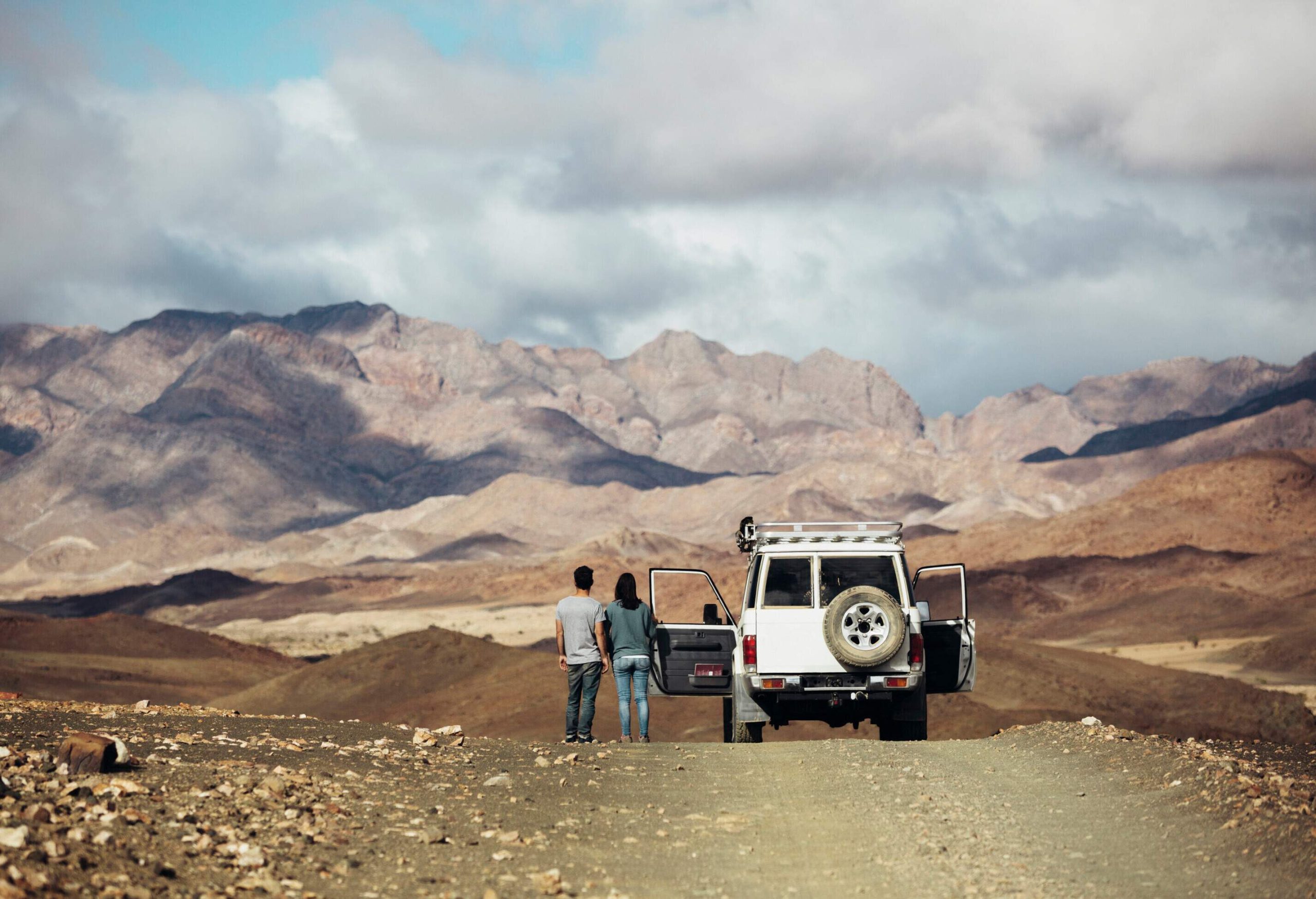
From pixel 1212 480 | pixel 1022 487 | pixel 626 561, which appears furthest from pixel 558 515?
pixel 1212 480

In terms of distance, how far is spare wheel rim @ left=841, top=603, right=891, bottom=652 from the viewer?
1341 centimetres

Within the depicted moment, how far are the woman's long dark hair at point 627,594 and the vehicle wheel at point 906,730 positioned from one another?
3.19 m

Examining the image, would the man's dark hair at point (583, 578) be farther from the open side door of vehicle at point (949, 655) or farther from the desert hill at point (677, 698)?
the desert hill at point (677, 698)

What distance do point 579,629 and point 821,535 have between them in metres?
2.62

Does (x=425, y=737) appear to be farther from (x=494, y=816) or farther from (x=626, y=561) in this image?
(x=626, y=561)

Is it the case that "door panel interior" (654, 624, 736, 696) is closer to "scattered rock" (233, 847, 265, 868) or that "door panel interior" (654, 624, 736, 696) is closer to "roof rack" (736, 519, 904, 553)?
"roof rack" (736, 519, 904, 553)

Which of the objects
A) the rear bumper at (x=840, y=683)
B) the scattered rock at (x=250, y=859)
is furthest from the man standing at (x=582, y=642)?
the scattered rock at (x=250, y=859)

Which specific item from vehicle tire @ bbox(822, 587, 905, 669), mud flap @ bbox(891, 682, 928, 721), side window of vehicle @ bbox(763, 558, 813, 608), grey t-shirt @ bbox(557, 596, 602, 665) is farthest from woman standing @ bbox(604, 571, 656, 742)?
mud flap @ bbox(891, 682, 928, 721)

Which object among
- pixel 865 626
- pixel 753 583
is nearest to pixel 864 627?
pixel 865 626

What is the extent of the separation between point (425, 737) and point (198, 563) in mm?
149727

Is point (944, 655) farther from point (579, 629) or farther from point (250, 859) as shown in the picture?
point (250, 859)

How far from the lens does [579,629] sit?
1338cm

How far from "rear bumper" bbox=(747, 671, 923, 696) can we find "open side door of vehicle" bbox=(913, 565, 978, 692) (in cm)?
74

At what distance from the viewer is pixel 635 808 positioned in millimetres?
9953
